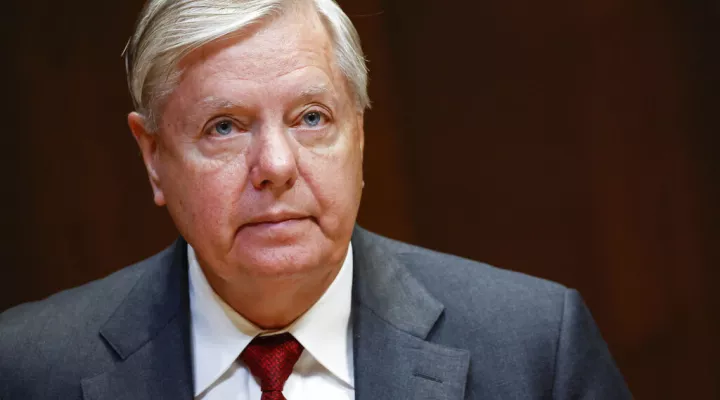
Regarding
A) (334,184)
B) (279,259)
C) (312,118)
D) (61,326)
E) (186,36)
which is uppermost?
(186,36)

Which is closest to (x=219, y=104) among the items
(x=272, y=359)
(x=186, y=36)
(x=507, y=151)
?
(x=186, y=36)

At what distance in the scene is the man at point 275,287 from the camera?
6.97 ft

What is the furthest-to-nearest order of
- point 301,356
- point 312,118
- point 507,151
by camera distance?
point 507,151 → point 301,356 → point 312,118

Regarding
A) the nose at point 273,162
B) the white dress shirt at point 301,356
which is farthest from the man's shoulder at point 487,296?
the nose at point 273,162

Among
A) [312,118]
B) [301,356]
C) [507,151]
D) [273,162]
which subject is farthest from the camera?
[507,151]

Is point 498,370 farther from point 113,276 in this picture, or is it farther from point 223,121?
point 113,276

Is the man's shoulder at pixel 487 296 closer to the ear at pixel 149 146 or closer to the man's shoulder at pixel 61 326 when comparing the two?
the ear at pixel 149 146

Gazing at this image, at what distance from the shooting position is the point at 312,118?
86.1 inches

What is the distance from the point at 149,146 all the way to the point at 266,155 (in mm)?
392

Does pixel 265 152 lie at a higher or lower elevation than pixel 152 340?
higher

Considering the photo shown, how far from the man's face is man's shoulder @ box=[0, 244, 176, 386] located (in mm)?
373

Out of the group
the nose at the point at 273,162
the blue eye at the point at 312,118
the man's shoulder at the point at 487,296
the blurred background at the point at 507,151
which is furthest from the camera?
the blurred background at the point at 507,151

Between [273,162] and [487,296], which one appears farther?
[487,296]

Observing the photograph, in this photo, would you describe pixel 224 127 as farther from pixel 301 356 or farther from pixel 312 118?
pixel 301 356
